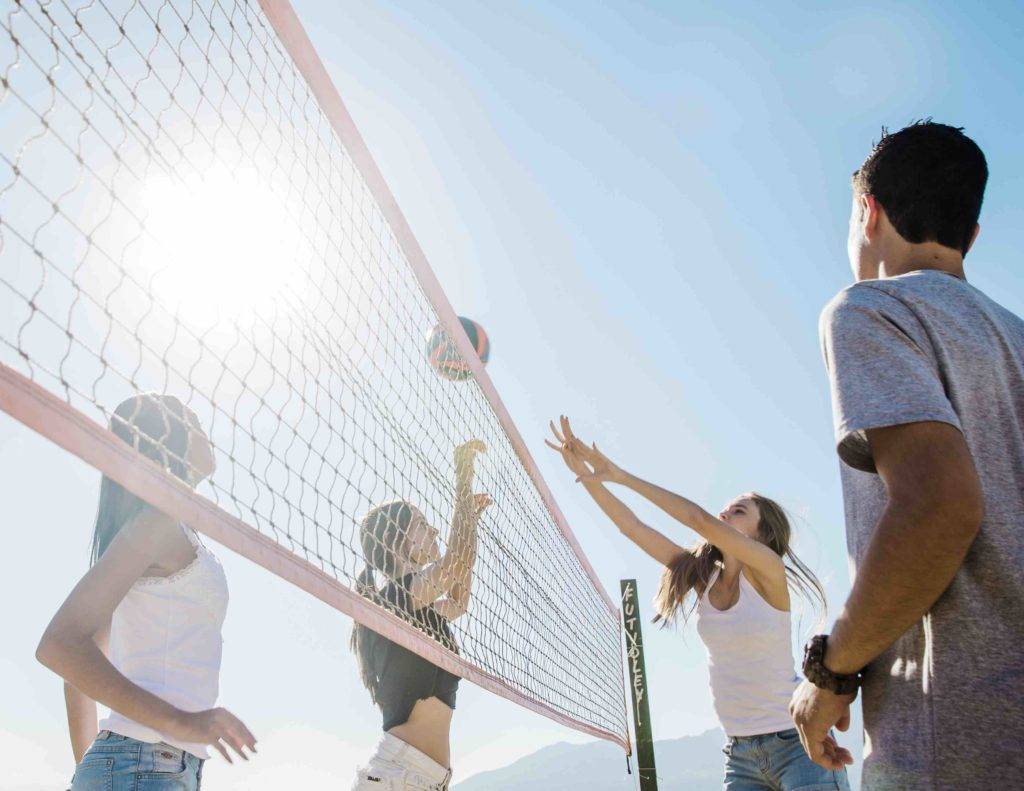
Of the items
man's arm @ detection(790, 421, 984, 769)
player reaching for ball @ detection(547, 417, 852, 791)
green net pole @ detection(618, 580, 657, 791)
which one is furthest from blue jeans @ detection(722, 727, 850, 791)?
green net pole @ detection(618, 580, 657, 791)

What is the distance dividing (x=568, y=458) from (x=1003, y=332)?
10.5 feet

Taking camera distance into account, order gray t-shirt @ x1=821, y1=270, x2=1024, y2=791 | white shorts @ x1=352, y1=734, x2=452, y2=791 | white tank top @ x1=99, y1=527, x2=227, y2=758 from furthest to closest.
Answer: white shorts @ x1=352, y1=734, x2=452, y2=791 → white tank top @ x1=99, y1=527, x2=227, y2=758 → gray t-shirt @ x1=821, y1=270, x2=1024, y2=791

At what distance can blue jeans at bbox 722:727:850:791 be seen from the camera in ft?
11.6

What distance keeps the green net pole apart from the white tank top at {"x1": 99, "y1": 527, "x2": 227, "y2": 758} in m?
5.95

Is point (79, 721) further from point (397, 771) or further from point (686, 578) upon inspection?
point (686, 578)

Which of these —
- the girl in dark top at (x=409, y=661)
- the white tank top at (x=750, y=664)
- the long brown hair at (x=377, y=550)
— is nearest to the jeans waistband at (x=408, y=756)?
the girl in dark top at (x=409, y=661)

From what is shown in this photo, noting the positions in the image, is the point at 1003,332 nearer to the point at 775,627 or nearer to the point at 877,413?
the point at 877,413

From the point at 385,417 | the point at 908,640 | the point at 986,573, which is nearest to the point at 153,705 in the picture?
the point at 385,417

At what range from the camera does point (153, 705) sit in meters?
2.35

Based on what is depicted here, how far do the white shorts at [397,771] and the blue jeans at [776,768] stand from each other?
1418 mm

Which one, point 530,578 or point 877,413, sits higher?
point 530,578

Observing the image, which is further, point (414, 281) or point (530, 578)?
point (530, 578)

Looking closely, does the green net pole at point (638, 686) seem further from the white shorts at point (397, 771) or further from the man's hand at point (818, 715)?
the man's hand at point (818, 715)

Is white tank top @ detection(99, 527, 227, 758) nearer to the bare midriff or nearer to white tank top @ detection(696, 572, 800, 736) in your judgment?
the bare midriff
